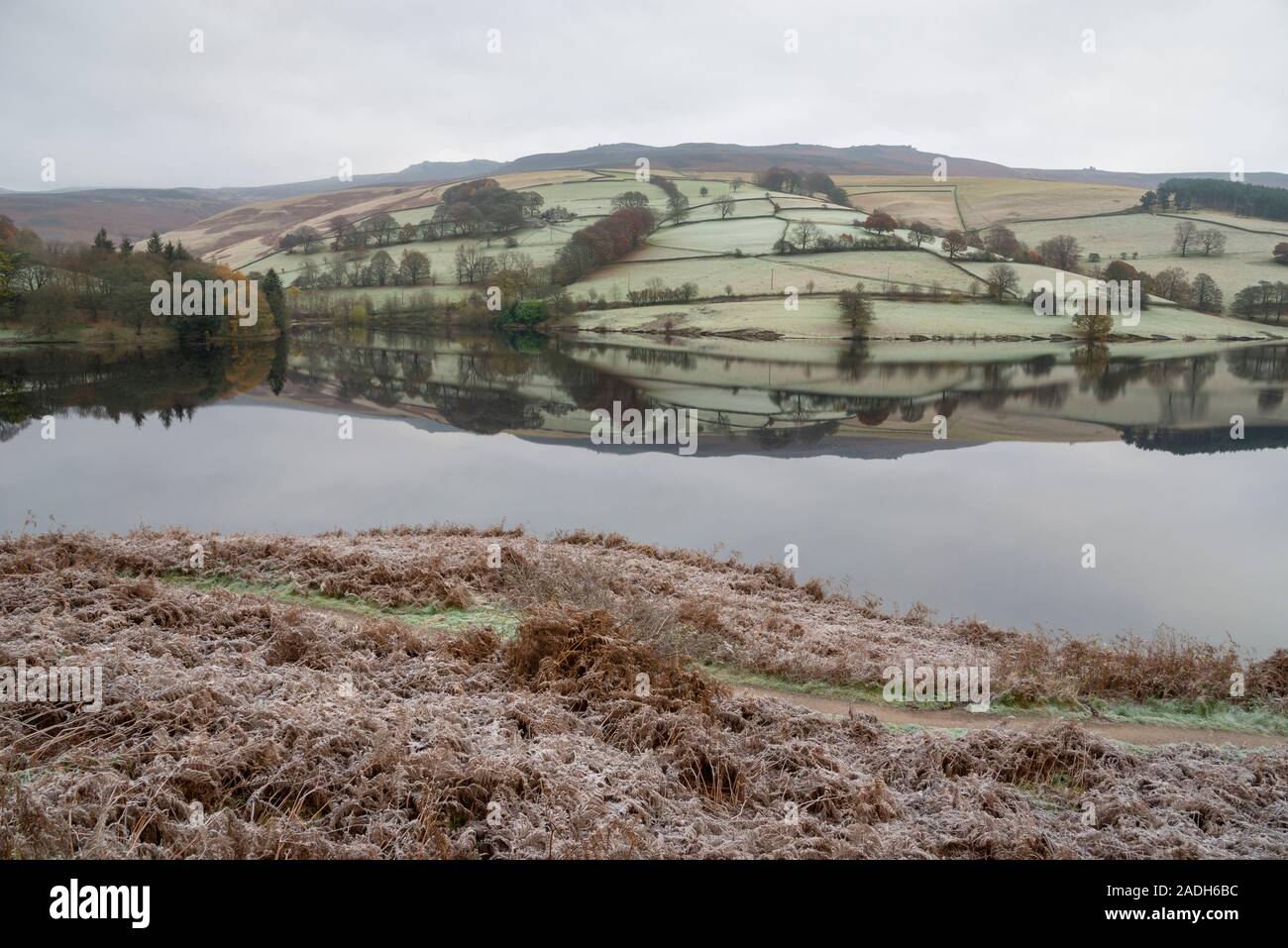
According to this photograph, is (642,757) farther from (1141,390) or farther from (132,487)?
(1141,390)

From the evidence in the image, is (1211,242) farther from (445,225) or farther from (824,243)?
(445,225)

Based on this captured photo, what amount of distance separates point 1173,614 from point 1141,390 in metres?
31.8

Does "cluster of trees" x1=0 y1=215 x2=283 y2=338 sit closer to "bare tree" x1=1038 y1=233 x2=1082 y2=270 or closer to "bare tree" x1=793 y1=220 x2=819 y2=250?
"bare tree" x1=793 y1=220 x2=819 y2=250

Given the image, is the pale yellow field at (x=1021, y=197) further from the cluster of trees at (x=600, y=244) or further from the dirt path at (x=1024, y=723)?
the dirt path at (x=1024, y=723)

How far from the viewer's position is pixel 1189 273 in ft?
254

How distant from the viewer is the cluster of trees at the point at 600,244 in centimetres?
8162

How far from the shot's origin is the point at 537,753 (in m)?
6.27

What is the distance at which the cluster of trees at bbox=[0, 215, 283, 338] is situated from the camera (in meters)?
49.2

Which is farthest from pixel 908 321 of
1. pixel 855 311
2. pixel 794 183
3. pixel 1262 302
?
pixel 794 183

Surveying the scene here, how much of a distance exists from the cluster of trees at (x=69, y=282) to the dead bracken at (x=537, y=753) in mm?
48728

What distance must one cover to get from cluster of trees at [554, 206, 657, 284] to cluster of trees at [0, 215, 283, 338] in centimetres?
3663

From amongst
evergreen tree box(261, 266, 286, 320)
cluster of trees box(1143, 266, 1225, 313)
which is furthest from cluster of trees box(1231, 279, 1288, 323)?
evergreen tree box(261, 266, 286, 320)

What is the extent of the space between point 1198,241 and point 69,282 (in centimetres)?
9624

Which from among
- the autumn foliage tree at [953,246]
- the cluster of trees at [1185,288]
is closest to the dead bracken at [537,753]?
the autumn foliage tree at [953,246]
